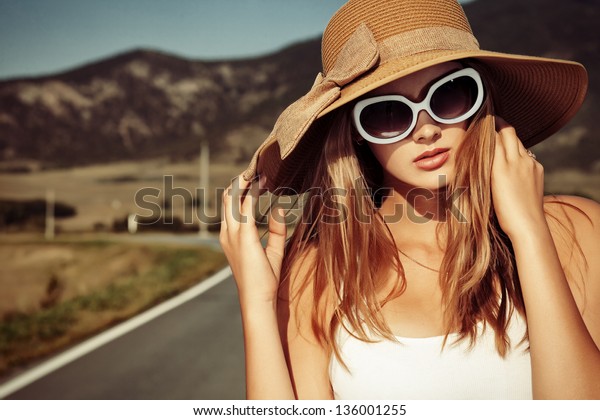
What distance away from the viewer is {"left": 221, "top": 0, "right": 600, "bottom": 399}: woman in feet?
6.37

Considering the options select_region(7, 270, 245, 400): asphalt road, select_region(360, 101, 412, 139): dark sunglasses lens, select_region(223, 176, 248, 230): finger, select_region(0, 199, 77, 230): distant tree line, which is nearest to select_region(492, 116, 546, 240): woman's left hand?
select_region(360, 101, 412, 139): dark sunglasses lens

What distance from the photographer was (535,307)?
182cm

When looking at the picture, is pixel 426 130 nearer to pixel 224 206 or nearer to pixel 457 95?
pixel 457 95

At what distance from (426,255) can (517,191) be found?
1.87 ft

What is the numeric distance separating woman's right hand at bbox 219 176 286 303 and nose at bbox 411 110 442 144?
1.79 feet

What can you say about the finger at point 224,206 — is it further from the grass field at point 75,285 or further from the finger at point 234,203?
the grass field at point 75,285

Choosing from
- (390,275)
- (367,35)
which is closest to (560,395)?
(390,275)

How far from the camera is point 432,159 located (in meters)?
2.16

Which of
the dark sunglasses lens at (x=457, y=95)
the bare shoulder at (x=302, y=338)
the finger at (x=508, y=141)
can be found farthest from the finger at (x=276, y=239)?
the finger at (x=508, y=141)

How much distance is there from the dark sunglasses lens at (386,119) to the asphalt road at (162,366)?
2.81 m

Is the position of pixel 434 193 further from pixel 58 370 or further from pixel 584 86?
pixel 58 370

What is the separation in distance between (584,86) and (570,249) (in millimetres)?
604

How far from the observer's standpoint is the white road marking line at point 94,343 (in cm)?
501

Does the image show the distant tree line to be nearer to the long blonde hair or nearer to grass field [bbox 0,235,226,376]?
grass field [bbox 0,235,226,376]
